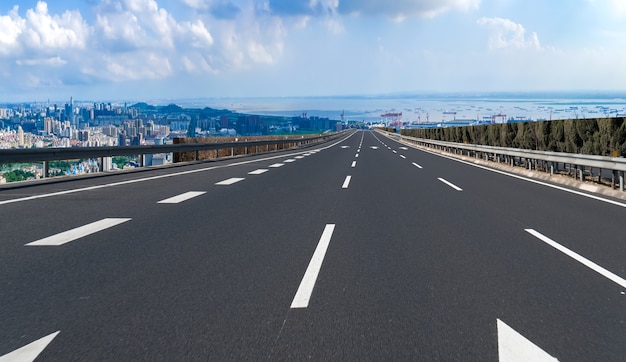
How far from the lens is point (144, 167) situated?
20.2m

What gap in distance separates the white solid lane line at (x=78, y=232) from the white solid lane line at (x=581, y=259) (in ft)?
20.8

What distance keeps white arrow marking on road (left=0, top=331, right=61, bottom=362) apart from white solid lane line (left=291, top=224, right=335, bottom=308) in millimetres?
1858

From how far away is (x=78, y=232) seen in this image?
7125 millimetres

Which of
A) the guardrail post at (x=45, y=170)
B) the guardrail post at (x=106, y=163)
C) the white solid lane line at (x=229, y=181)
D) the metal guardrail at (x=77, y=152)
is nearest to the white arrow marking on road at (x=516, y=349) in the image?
the white solid lane line at (x=229, y=181)

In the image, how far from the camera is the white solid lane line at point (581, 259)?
508cm

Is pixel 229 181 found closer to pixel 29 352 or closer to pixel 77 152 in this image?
pixel 77 152

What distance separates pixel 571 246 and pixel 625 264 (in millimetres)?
880

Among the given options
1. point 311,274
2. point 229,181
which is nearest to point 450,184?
point 229,181

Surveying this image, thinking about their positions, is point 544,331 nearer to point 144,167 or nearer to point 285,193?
point 285,193

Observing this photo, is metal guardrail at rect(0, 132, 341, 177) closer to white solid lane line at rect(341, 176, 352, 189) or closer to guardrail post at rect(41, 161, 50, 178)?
guardrail post at rect(41, 161, 50, 178)

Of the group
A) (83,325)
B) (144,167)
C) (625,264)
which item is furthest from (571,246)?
(144,167)

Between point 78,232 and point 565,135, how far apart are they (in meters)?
17.7

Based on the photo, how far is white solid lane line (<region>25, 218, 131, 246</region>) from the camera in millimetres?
6484

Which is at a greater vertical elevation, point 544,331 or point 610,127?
point 610,127
